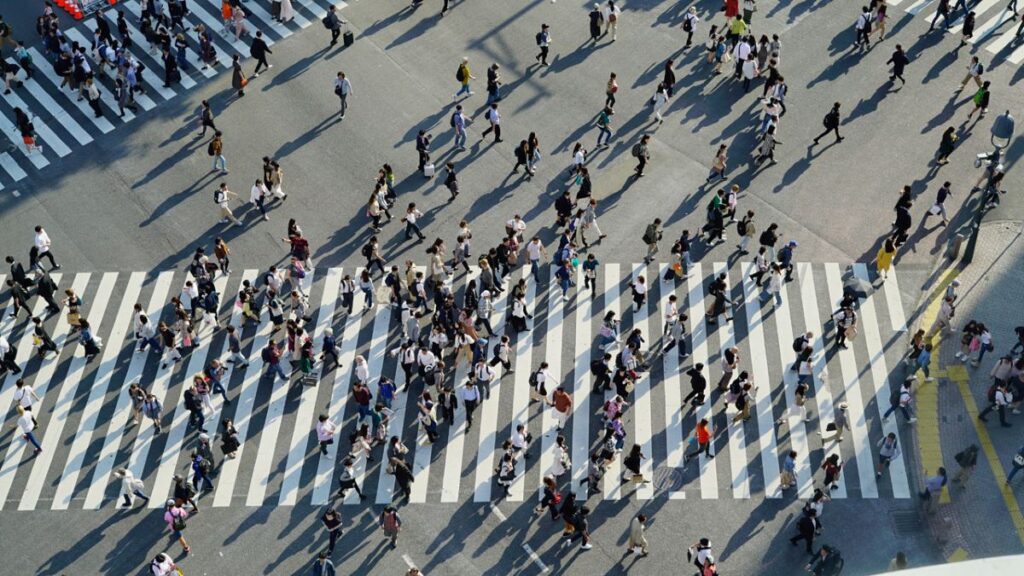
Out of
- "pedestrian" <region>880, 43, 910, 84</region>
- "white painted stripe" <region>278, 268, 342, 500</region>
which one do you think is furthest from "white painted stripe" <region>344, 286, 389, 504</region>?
"pedestrian" <region>880, 43, 910, 84</region>

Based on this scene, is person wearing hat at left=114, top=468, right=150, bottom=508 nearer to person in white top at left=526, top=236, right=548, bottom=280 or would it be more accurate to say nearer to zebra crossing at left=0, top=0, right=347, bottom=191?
person in white top at left=526, top=236, right=548, bottom=280

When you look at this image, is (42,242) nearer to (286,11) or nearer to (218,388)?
(218,388)

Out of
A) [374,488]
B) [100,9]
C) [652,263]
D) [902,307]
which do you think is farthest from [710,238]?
[100,9]

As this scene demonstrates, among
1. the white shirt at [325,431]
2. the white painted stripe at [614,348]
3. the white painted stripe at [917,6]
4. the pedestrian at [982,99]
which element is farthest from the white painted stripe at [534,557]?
the white painted stripe at [917,6]

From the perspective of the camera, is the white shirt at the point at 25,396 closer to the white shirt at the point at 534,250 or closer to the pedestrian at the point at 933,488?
the white shirt at the point at 534,250

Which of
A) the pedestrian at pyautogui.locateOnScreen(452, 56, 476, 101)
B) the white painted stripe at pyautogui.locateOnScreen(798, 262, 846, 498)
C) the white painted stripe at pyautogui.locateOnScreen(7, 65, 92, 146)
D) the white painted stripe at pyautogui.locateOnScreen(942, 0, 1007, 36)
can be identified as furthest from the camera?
the white painted stripe at pyautogui.locateOnScreen(942, 0, 1007, 36)
